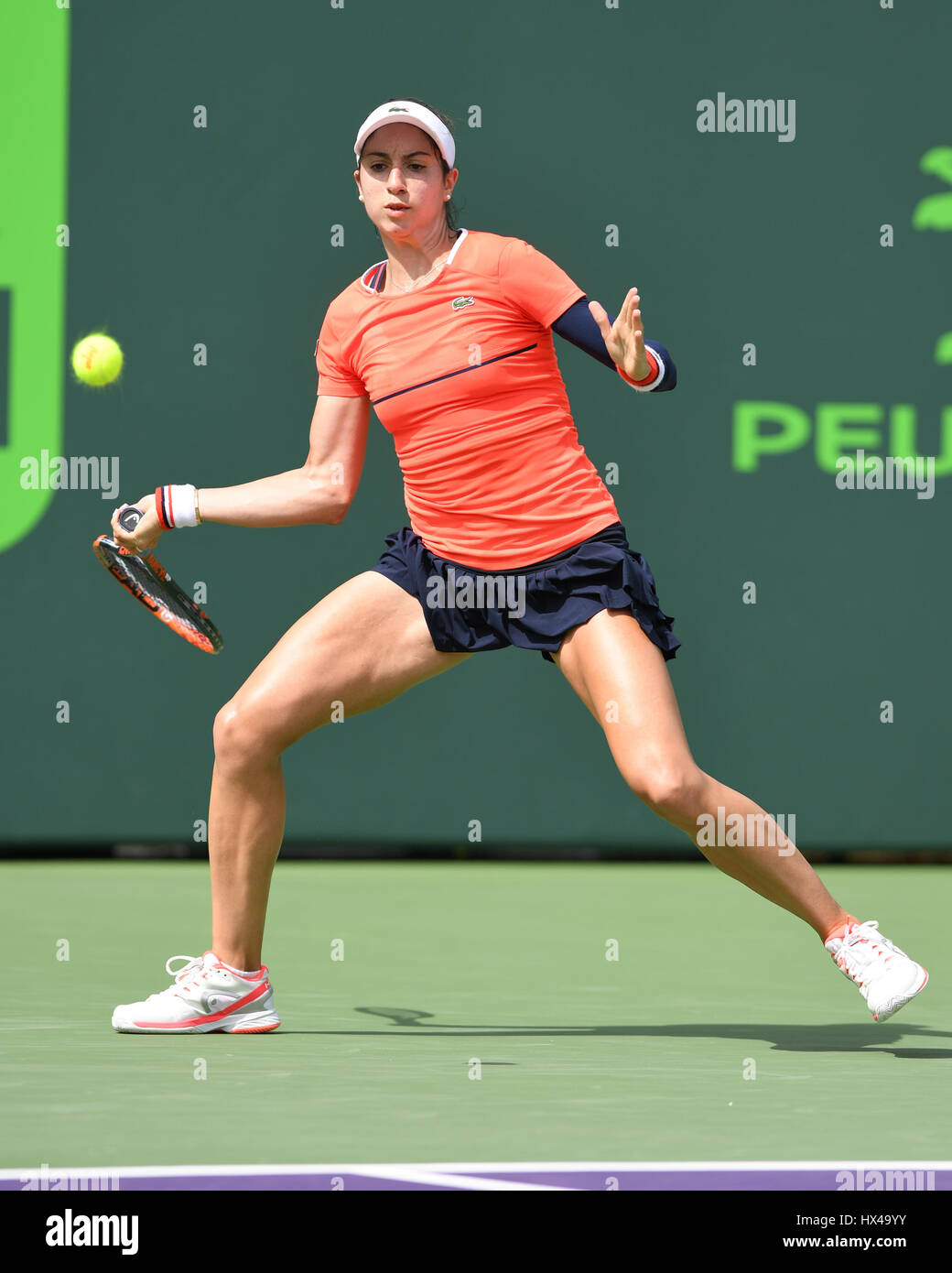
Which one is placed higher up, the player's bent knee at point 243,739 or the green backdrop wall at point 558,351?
the green backdrop wall at point 558,351

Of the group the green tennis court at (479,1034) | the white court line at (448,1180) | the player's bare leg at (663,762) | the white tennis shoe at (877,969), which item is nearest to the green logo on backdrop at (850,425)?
the green tennis court at (479,1034)

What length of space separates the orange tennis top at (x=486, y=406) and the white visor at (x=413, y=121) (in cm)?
20

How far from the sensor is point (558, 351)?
7.06 meters

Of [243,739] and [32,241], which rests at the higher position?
[32,241]

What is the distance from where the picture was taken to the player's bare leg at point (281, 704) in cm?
383

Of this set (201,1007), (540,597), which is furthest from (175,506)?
(201,1007)

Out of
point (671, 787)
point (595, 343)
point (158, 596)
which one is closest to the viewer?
point (671, 787)

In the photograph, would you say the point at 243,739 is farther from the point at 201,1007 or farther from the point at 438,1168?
the point at 438,1168

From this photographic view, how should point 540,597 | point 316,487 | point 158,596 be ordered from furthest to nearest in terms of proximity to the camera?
point 158,596 < point 316,487 < point 540,597

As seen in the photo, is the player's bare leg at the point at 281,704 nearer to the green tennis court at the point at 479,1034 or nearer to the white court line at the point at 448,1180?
the green tennis court at the point at 479,1034

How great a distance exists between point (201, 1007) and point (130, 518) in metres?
0.99

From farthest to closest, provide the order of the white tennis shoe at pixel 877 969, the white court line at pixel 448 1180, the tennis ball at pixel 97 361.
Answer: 1. the tennis ball at pixel 97 361
2. the white tennis shoe at pixel 877 969
3. the white court line at pixel 448 1180

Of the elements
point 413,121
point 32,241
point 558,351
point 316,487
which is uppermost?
point 32,241

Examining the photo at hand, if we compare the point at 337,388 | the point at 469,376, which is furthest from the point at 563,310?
the point at 337,388
